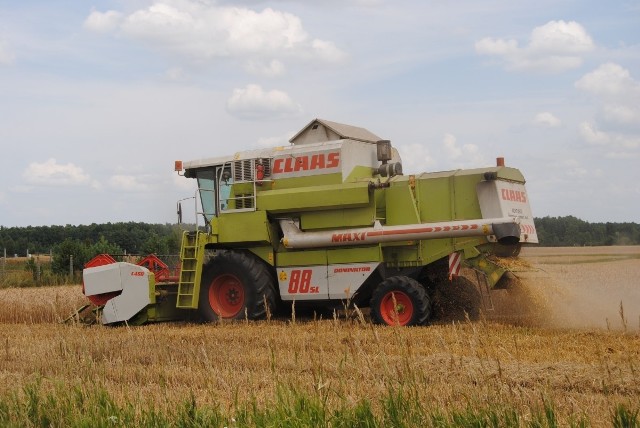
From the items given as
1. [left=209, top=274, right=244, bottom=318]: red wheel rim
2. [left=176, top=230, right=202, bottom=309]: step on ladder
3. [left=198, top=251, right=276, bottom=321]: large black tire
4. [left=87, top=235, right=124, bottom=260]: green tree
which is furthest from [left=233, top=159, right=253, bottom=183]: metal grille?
[left=87, top=235, right=124, bottom=260]: green tree

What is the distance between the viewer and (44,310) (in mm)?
16484

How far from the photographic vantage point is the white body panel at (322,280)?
1293 cm

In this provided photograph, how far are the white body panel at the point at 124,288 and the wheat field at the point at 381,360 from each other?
0.65m

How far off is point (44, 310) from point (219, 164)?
16.5 ft

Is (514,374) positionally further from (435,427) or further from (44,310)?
(44,310)

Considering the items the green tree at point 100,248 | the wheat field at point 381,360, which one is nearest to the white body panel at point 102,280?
the wheat field at point 381,360

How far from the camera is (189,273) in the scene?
14.1 metres

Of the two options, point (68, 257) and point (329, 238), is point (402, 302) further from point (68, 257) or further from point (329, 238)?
point (68, 257)

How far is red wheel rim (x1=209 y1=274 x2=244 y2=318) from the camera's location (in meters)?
13.9

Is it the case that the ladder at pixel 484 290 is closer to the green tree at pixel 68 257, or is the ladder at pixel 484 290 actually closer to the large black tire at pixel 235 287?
the large black tire at pixel 235 287

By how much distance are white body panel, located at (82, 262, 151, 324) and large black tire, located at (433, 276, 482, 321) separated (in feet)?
15.8

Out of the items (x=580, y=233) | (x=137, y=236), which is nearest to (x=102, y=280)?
(x=580, y=233)

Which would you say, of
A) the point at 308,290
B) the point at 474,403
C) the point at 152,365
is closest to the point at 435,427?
the point at 474,403

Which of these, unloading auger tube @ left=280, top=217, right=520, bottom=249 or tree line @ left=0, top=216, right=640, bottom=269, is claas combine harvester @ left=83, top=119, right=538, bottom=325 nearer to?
unloading auger tube @ left=280, top=217, right=520, bottom=249
